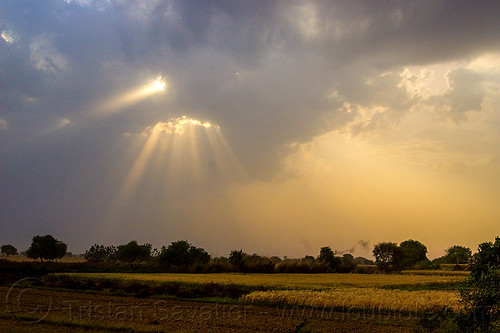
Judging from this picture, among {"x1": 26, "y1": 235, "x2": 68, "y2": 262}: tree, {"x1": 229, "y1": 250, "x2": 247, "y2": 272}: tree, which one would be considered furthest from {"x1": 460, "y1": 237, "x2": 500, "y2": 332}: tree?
{"x1": 26, "y1": 235, "x2": 68, "y2": 262}: tree

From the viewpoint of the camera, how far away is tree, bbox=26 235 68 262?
10138 cm

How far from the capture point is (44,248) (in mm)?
101625

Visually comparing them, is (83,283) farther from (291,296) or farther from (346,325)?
(346,325)

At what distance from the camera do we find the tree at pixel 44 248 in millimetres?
101375

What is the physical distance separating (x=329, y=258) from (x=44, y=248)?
76.1m

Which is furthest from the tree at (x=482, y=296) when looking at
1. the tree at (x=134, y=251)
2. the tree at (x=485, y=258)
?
the tree at (x=134, y=251)

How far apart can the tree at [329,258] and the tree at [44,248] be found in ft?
238

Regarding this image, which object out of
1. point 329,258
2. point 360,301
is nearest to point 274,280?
point 360,301

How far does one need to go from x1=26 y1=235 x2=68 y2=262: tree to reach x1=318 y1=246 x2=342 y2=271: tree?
72605 mm

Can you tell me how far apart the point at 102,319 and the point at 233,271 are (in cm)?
4715

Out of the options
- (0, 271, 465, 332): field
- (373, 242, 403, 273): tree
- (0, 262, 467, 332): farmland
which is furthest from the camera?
(373, 242, 403, 273): tree

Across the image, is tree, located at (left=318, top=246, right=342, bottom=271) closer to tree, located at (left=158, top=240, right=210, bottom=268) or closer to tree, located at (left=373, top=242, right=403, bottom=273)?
tree, located at (left=158, top=240, right=210, bottom=268)

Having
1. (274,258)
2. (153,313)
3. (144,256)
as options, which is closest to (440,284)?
(274,258)

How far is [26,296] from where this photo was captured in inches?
1081
